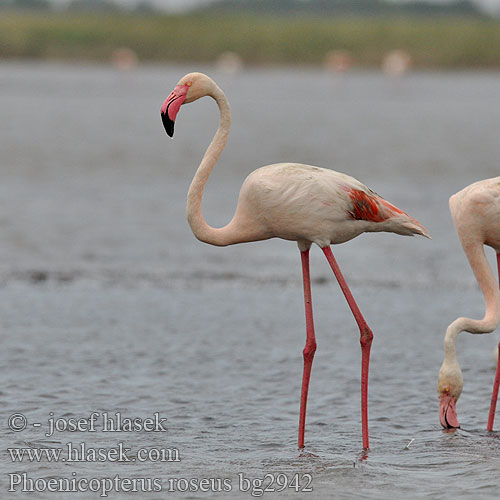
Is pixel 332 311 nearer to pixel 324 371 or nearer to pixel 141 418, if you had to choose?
pixel 324 371

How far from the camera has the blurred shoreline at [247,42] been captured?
168 ft

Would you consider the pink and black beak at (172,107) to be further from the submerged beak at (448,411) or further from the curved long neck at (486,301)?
the submerged beak at (448,411)

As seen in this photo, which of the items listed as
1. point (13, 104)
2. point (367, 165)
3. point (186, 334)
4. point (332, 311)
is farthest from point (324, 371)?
point (13, 104)

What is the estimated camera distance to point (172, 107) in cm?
552

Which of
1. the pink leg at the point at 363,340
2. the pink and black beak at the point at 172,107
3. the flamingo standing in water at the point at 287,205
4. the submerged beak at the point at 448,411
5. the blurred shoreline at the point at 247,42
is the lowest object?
the submerged beak at the point at 448,411

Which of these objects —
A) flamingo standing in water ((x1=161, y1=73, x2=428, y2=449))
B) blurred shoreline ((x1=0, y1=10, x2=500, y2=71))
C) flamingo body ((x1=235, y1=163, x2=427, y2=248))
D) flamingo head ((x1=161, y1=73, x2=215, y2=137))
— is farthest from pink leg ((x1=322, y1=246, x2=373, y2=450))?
blurred shoreline ((x1=0, y1=10, x2=500, y2=71))

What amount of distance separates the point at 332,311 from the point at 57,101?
24.7 meters

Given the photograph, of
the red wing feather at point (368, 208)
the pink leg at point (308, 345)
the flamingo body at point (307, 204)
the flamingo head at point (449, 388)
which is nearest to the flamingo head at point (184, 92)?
the flamingo body at point (307, 204)

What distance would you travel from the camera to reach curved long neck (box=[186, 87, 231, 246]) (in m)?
5.65

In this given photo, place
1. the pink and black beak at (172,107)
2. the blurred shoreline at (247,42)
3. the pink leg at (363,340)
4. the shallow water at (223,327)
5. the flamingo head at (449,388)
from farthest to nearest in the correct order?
the blurred shoreline at (247,42), the flamingo head at (449,388), the pink leg at (363,340), the shallow water at (223,327), the pink and black beak at (172,107)

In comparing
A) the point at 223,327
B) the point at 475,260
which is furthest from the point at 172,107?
the point at 223,327

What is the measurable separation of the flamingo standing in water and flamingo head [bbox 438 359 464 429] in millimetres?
429

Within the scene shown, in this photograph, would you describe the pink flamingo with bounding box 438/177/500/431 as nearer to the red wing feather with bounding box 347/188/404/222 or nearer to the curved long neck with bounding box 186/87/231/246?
the red wing feather with bounding box 347/188/404/222

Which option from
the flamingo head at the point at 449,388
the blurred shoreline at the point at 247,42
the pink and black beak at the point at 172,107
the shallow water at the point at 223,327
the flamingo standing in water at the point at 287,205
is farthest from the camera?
the blurred shoreline at the point at 247,42
